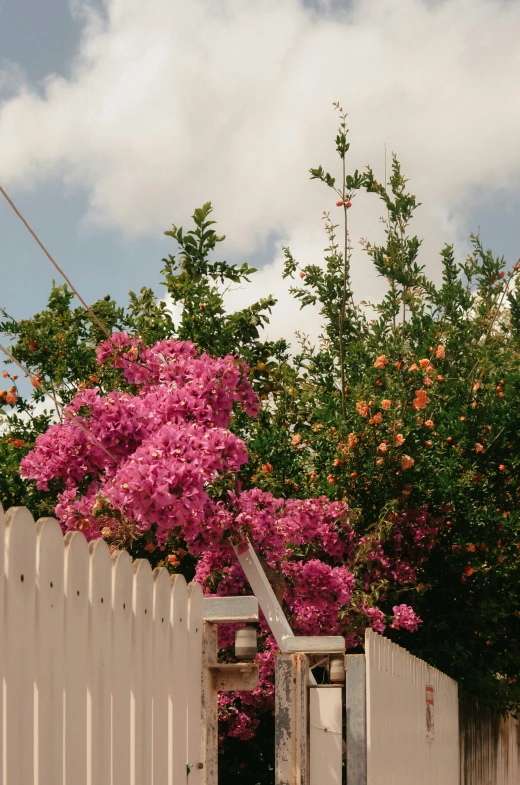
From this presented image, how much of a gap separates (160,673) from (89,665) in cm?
62

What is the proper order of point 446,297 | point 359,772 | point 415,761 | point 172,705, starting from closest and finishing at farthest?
point 172,705 → point 359,772 → point 415,761 → point 446,297

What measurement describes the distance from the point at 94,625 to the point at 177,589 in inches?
32.0

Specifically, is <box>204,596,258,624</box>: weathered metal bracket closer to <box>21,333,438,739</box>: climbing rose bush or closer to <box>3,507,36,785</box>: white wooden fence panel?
<box>21,333,438,739</box>: climbing rose bush

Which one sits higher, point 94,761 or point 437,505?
point 437,505

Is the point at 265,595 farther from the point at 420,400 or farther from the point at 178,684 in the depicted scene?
the point at 420,400

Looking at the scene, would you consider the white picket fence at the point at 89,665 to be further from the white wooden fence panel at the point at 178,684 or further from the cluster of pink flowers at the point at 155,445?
the cluster of pink flowers at the point at 155,445

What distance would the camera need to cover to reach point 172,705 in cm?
366

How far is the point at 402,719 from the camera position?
6.76 m

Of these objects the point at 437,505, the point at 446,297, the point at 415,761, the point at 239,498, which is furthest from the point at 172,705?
the point at 446,297

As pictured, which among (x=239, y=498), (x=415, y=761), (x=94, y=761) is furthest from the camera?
(x=415, y=761)

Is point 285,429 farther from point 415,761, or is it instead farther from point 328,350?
point 415,761

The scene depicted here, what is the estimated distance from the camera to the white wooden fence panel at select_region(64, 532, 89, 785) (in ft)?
9.23

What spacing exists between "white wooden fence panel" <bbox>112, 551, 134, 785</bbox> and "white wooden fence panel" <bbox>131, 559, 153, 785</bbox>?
0.15 ft

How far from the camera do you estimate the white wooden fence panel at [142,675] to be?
3.30 metres
